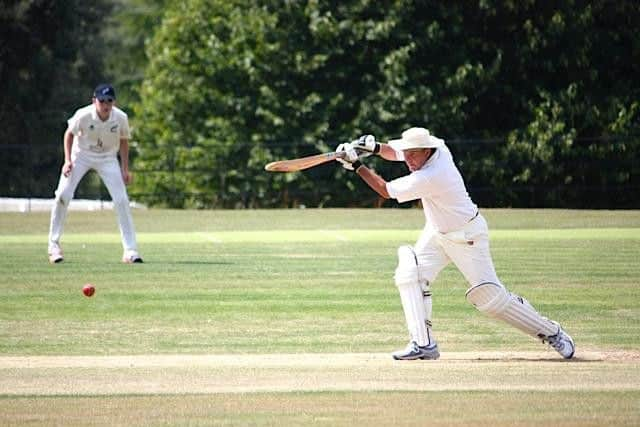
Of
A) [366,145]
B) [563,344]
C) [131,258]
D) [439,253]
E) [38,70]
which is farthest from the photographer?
[38,70]

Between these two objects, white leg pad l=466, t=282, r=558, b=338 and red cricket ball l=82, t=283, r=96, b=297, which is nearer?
white leg pad l=466, t=282, r=558, b=338

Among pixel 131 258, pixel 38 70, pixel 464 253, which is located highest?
pixel 464 253

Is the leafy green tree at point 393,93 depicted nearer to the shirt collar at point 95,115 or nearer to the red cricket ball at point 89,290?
the shirt collar at point 95,115

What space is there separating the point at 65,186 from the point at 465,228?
893cm

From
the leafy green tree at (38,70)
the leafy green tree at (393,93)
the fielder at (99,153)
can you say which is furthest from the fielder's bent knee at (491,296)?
the leafy green tree at (38,70)

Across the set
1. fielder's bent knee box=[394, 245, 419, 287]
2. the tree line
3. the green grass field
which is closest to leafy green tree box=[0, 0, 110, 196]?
the tree line

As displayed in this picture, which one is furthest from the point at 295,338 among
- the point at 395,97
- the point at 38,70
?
the point at 38,70

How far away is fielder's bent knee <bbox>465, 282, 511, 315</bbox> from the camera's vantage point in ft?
36.6

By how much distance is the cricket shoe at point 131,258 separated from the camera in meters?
19.8

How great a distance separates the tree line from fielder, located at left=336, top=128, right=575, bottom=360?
25.6 meters

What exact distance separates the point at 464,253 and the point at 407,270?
42 centimetres

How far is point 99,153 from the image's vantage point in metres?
19.4

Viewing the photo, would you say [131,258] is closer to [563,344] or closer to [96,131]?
[96,131]

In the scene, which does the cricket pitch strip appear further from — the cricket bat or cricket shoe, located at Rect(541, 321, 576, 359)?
the cricket bat
